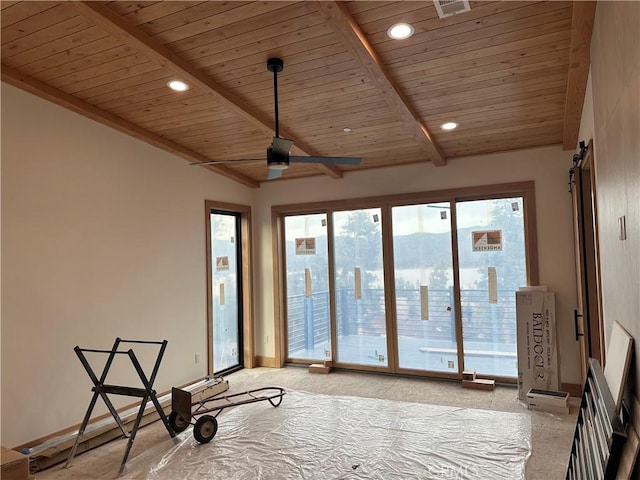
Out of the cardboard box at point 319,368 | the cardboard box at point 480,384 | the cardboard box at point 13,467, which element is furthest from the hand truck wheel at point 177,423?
the cardboard box at point 480,384

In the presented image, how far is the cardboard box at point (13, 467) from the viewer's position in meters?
1.87

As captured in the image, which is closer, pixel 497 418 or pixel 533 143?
pixel 497 418

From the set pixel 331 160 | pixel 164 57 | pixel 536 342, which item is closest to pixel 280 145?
pixel 331 160

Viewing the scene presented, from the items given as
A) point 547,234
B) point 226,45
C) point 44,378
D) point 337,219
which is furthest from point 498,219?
point 44,378

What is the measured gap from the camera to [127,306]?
4.34 meters

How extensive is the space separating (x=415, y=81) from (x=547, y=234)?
8.13 feet

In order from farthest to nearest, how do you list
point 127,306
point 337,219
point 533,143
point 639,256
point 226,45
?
point 337,219, point 533,143, point 127,306, point 226,45, point 639,256

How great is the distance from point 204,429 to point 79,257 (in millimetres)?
1962

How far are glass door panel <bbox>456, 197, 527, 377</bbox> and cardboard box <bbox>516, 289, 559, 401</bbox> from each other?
29 cm

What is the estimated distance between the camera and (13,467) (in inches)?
74.3

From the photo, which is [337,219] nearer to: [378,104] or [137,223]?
[378,104]

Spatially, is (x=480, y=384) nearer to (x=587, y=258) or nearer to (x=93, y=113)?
(x=587, y=258)

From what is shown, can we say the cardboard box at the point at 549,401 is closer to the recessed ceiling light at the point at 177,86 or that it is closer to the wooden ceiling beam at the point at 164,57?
the wooden ceiling beam at the point at 164,57

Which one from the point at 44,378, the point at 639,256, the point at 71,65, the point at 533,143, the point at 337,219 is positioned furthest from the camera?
the point at 337,219
